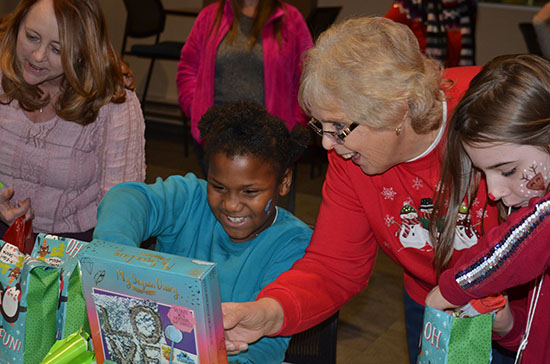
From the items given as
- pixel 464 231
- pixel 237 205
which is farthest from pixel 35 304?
pixel 464 231

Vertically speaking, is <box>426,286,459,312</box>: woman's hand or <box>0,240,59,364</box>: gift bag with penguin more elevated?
<box>426,286,459,312</box>: woman's hand

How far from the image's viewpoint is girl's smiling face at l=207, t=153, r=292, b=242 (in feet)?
5.19

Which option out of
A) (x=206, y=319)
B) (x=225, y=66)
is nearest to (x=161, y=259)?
(x=206, y=319)

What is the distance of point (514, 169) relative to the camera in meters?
1.16

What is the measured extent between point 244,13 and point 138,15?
3111 millimetres

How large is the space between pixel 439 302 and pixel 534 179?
27 cm

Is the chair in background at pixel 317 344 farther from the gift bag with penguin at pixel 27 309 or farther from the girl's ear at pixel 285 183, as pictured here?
the gift bag with penguin at pixel 27 309

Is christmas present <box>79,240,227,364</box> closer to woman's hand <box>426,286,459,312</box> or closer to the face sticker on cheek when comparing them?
woman's hand <box>426,286,459,312</box>

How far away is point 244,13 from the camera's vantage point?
2928 millimetres

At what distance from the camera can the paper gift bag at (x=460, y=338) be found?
3.51 ft

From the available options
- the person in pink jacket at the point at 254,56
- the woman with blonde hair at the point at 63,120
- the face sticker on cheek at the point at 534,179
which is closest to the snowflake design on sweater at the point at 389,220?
the face sticker on cheek at the point at 534,179

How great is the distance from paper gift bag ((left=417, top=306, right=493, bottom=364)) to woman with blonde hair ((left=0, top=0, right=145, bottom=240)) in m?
1.20

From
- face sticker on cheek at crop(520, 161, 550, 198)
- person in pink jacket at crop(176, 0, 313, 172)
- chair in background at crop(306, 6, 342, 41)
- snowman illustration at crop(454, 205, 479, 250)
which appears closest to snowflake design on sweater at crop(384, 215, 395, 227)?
snowman illustration at crop(454, 205, 479, 250)

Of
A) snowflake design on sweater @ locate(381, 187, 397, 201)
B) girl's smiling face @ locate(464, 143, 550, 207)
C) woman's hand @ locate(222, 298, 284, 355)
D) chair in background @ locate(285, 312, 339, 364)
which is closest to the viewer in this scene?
girl's smiling face @ locate(464, 143, 550, 207)
